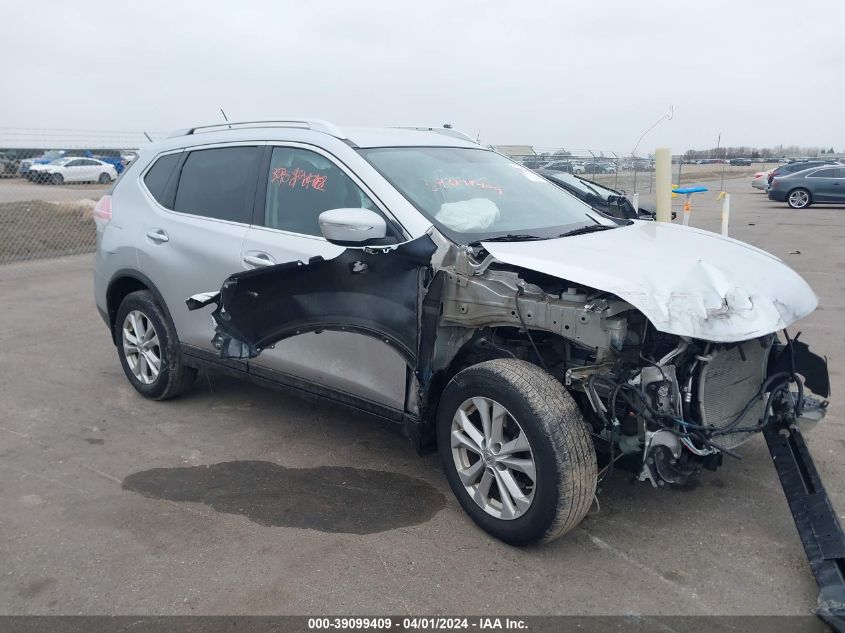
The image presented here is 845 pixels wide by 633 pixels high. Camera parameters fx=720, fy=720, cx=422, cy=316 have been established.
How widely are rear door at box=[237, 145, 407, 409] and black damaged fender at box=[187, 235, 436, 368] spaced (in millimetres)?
82

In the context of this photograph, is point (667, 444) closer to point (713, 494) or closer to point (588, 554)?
A: point (588, 554)

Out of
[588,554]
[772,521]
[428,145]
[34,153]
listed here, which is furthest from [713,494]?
[34,153]

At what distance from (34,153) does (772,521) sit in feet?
44.0

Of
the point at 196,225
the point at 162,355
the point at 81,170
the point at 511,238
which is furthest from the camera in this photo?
the point at 81,170

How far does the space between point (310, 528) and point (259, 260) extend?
157 cm

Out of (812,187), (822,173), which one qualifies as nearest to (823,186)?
(812,187)

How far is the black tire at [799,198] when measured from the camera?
23094mm

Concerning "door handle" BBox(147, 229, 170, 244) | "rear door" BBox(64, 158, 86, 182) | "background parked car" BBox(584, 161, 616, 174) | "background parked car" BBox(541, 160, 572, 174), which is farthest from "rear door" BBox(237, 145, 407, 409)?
"rear door" BBox(64, 158, 86, 182)

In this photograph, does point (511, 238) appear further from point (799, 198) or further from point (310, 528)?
point (799, 198)

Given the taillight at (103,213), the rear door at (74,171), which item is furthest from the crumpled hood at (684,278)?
the rear door at (74,171)

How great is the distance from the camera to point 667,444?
3080 millimetres

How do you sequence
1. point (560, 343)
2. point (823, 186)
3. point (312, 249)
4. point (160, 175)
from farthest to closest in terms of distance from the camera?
point (823, 186) < point (160, 175) < point (312, 249) < point (560, 343)

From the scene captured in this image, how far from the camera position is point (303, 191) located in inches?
165

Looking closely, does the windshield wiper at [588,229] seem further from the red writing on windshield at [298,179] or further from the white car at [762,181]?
the white car at [762,181]
